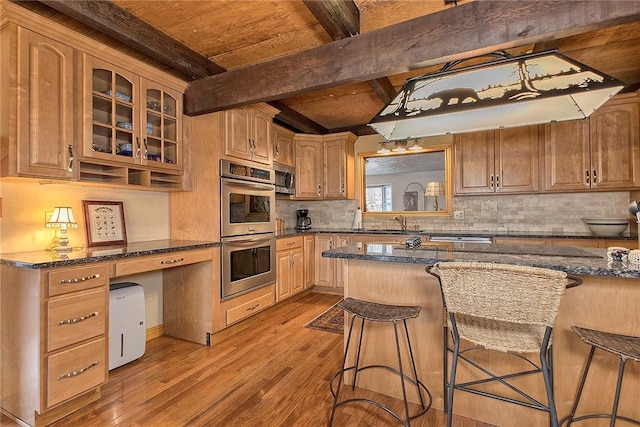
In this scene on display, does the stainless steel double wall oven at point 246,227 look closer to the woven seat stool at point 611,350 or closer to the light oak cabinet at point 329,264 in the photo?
the light oak cabinet at point 329,264

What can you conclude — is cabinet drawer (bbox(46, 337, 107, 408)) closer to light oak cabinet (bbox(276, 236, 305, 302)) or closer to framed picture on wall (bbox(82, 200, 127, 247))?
framed picture on wall (bbox(82, 200, 127, 247))

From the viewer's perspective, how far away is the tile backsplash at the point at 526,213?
3586mm

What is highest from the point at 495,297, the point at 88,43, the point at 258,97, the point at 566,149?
the point at 88,43

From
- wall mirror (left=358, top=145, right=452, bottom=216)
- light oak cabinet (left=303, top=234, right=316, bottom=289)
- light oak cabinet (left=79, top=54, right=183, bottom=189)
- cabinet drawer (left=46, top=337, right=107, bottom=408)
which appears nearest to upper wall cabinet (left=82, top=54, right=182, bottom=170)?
light oak cabinet (left=79, top=54, right=183, bottom=189)

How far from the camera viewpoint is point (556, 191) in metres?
3.54

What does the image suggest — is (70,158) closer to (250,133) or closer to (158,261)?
(158,261)

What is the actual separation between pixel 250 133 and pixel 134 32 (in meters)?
1.29

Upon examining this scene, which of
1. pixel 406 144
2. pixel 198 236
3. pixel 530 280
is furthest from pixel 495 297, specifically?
→ pixel 406 144

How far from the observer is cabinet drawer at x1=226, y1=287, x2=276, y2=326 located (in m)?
2.99

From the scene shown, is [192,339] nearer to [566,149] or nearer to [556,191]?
[556,191]

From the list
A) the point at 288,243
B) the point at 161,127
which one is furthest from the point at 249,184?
the point at 288,243

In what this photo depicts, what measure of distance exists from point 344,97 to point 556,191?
2678 mm

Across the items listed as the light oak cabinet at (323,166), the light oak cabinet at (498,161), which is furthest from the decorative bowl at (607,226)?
the light oak cabinet at (323,166)

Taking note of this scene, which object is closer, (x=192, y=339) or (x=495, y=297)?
(x=495, y=297)
